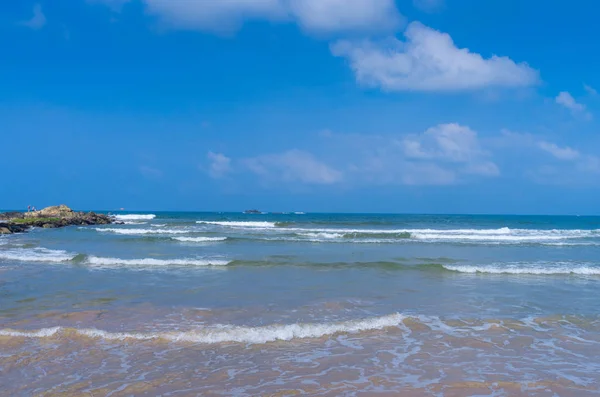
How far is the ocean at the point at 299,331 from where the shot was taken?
5.76 m

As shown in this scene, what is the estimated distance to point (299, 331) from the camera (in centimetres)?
799

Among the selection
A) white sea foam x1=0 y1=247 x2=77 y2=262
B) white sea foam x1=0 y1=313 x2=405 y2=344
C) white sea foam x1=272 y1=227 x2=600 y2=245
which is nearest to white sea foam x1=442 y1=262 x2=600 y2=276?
white sea foam x1=0 y1=313 x2=405 y2=344

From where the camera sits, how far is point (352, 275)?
15297 mm

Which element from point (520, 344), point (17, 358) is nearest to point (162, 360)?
point (17, 358)

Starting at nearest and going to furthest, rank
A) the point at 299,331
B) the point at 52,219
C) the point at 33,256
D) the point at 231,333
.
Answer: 1. the point at 231,333
2. the point at 299,331
3. the point at 33,256
4. the point at 52,219

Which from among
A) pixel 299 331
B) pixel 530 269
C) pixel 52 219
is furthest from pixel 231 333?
pixel 52 219

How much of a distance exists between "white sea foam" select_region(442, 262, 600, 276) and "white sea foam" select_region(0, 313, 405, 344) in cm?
943

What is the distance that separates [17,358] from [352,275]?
10.7 m

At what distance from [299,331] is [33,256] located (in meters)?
16.6

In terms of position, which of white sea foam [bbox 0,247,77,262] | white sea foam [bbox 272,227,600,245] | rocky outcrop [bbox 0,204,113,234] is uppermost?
rocky outcrop [bbox 0,204,113,234]

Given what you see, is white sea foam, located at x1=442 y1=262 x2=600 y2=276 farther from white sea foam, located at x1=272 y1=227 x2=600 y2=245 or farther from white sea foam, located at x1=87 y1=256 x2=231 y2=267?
white sea foam, located at x1=272 y1=227 x2=600 y2=245

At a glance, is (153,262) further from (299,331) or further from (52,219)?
(52,219)

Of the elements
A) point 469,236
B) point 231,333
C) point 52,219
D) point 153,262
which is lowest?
point 231,333

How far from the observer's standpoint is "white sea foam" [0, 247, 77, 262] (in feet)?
60.5
